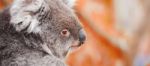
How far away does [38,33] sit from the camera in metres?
3.35

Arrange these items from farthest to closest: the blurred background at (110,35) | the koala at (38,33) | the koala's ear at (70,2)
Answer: the blurred background at (110,35)
the koala's ear at (70,2)
the koala at (38,33)

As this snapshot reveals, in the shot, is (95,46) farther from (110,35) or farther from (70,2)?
(70,2)

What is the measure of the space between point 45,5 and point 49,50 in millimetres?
278

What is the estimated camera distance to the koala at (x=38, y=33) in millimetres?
3179

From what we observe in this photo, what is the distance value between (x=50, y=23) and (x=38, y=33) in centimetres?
12

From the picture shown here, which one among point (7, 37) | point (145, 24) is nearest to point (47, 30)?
point (7, 37)

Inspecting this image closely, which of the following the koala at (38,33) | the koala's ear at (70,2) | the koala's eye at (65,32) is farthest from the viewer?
the koala's ear at (70,2)

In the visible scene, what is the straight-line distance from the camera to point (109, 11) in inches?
285


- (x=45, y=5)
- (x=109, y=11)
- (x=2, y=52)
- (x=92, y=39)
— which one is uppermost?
(x=109, y=11)

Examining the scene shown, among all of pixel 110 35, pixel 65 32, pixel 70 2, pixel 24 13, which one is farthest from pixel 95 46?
pixel 24 13

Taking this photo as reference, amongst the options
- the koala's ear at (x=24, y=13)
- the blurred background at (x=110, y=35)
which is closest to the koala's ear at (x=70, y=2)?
the koala's ear at (x=24, y=13)

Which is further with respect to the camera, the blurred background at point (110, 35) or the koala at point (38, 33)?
the blurred background at point (110, 35)

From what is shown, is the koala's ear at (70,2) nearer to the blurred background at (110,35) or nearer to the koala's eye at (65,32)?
the koala's eye at (65,32)

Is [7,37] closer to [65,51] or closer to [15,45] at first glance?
[15,45]
